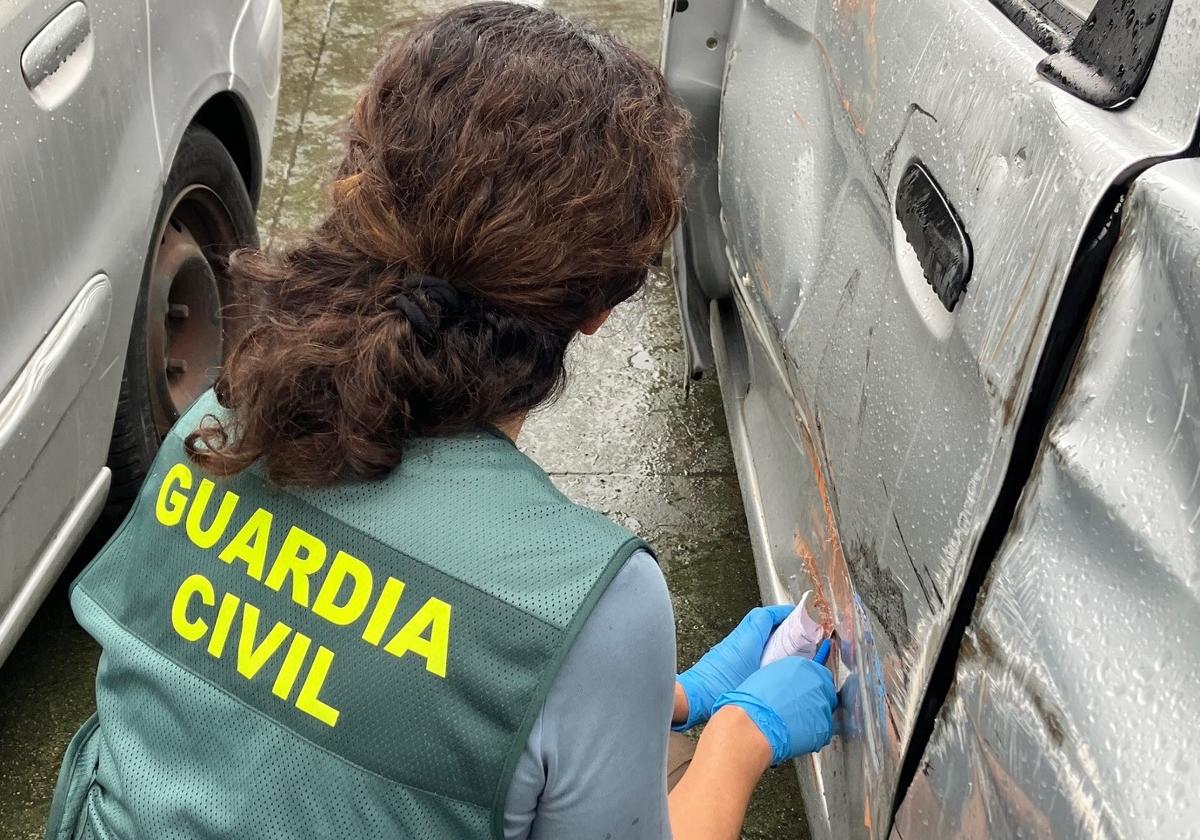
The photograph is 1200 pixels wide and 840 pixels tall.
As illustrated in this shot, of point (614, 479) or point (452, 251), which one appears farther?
point (614, 479)

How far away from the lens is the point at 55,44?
178cm

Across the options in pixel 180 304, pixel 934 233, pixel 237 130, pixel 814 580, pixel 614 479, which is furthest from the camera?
pixel 614 479

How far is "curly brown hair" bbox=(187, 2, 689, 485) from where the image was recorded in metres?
1.05

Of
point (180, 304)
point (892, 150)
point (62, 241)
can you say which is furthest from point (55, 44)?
point (892, 150)

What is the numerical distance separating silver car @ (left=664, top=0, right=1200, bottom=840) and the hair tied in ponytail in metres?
0.47

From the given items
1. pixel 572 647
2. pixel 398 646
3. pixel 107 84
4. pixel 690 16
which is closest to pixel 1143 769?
pixel 572 647

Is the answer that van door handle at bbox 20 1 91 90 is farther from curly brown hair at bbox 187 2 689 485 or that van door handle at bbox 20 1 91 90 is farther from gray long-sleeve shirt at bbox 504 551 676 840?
gray long-sleeve shirt at bbox 504 551 676 840

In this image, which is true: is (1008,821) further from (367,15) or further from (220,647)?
(367,15)

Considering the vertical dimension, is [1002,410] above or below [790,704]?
above

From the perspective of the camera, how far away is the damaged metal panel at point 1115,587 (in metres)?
0.85

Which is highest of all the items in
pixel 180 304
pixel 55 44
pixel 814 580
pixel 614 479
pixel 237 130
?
pixel 55 44

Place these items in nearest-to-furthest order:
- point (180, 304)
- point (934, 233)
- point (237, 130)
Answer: point (934, 233)
point (180, 304)
point (237, 130)

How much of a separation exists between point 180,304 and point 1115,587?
2.08m

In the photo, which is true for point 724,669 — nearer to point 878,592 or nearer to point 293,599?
point 878,592
